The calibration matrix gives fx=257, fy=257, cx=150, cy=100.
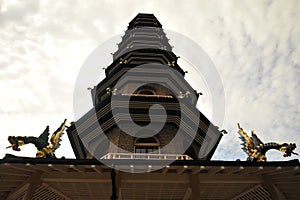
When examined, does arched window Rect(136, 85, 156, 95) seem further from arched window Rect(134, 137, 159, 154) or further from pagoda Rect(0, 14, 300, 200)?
arched window Rect(134, 137, 159, 154)

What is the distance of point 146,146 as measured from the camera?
16.4 metres

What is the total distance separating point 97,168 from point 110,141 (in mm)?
6810

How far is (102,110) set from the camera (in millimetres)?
18297

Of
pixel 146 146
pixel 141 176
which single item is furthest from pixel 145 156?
pixel 141 176

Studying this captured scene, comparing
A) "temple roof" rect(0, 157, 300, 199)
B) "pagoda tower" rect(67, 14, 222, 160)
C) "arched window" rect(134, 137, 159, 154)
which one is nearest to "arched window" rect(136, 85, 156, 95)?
"pagoda tower" rect(67, 14, 222, 160)

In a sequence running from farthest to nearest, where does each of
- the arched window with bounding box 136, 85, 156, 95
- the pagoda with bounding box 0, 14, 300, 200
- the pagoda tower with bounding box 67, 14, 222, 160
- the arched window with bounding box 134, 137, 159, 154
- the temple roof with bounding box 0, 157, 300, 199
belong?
the arched window with bounding box 136, 85, 156, 95 < the pagoda tower with bounding box 67, 14, 222, 160 < the arched window with bounding box 134, 137, 159, 154 < the pagoda with bounding box 0, 14, 300, 200 < the temple roof with bounding box 0, 157, 300, 199

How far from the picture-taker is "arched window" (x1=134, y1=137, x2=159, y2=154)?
1621 cm

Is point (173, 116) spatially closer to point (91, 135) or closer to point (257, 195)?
point (91, 135)

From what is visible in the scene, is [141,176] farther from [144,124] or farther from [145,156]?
[144,124]

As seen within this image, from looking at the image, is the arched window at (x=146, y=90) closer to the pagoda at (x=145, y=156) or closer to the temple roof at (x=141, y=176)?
the pagoda at (x=145, y=156)

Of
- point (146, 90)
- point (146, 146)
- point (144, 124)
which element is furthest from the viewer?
point (146, 90)

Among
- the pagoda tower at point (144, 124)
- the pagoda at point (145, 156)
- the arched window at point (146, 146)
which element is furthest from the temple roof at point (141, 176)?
the arched window at point (146, 146)

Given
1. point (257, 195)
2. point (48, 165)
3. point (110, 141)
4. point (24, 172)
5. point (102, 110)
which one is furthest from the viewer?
point (102, 110)

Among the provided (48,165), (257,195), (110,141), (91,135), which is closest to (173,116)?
(110,141)
